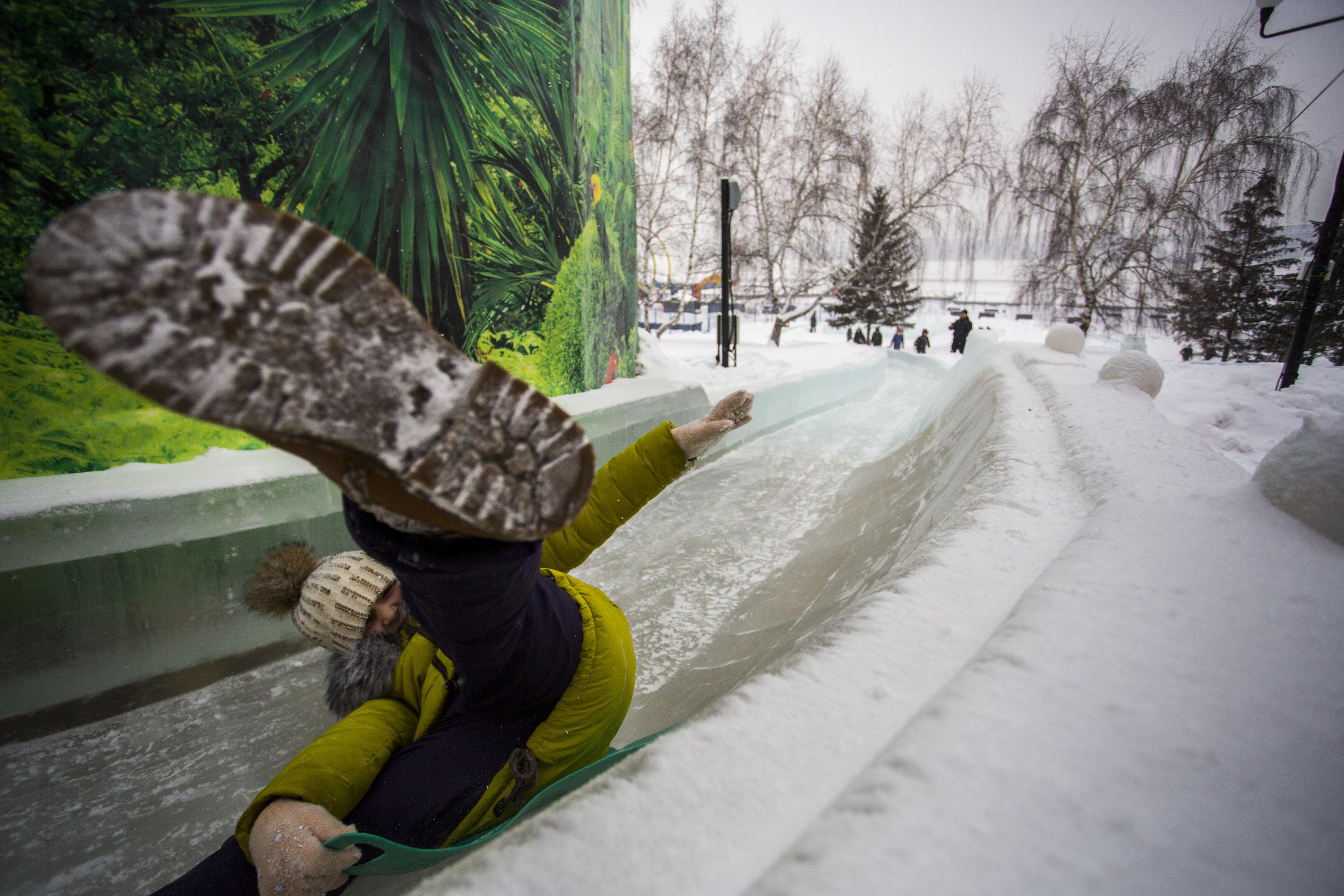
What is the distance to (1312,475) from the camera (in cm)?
96

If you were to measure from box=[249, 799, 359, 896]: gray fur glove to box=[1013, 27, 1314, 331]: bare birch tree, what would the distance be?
12.3 metres

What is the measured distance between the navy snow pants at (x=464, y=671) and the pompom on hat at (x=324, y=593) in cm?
33

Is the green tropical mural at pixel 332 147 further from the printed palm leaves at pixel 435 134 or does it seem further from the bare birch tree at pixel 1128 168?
the bare birch tree at pixel 1128 168

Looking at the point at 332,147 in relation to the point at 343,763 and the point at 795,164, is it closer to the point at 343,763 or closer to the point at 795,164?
the point at 343,763

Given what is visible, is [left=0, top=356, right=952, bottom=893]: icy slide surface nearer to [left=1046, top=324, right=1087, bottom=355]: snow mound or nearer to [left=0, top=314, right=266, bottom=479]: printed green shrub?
[left=0, top=314, right=266, bottom=479]: printed green shrub

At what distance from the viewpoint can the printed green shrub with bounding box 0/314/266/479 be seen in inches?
70.7

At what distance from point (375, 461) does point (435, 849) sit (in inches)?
31.7

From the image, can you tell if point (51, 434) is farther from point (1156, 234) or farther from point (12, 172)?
point (1156, 234)

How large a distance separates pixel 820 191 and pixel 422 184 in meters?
11.4

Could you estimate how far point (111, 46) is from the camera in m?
1.86

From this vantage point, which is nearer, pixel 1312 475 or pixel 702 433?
pixel 1312 475

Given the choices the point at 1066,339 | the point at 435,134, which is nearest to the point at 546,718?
the point at 435,134

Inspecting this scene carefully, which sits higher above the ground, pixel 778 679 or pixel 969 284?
pixel 969 284

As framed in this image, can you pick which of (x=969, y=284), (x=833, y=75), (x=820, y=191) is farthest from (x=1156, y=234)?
(x=833, y=75)
